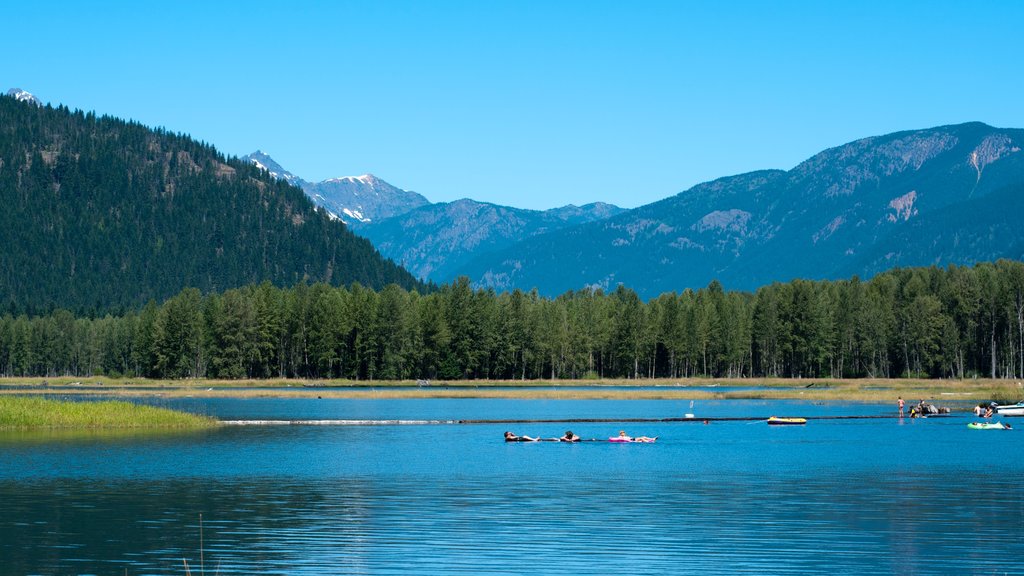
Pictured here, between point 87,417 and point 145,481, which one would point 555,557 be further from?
point 87,417

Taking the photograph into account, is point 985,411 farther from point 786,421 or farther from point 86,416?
point 86,416

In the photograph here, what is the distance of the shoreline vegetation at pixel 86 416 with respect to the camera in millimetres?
93625

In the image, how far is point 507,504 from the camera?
5272cm

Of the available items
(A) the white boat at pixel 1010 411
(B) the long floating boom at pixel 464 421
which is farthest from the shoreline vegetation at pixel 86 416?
(A) the white boat at pixel 1010 411

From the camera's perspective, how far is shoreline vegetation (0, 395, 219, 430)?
9362 cm

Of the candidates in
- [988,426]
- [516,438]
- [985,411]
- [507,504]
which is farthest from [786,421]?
[507,504]

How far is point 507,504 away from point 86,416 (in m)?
54.7

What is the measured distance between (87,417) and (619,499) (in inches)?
2219

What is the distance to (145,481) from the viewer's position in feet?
199

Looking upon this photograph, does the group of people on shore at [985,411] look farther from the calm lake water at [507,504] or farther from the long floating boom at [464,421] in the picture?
the calm lake water at [507,504]

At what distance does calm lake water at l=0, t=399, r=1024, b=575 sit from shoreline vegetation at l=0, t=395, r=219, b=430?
732 centimetres

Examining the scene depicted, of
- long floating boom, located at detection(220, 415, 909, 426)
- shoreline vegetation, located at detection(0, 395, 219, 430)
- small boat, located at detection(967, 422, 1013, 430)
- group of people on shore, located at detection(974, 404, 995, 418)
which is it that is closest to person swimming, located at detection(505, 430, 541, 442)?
long floating boom, located at detection(220, 415, 909, 426)

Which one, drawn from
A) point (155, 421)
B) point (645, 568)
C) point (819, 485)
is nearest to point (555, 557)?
point (645, 568)

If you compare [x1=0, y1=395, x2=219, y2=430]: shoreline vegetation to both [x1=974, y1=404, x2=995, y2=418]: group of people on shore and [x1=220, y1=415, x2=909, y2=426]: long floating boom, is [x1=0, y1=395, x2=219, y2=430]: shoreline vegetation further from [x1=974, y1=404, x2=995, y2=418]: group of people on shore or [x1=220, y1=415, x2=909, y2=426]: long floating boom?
[x1=974, y1=404, x2=995, y2=418]: group of people on shore
